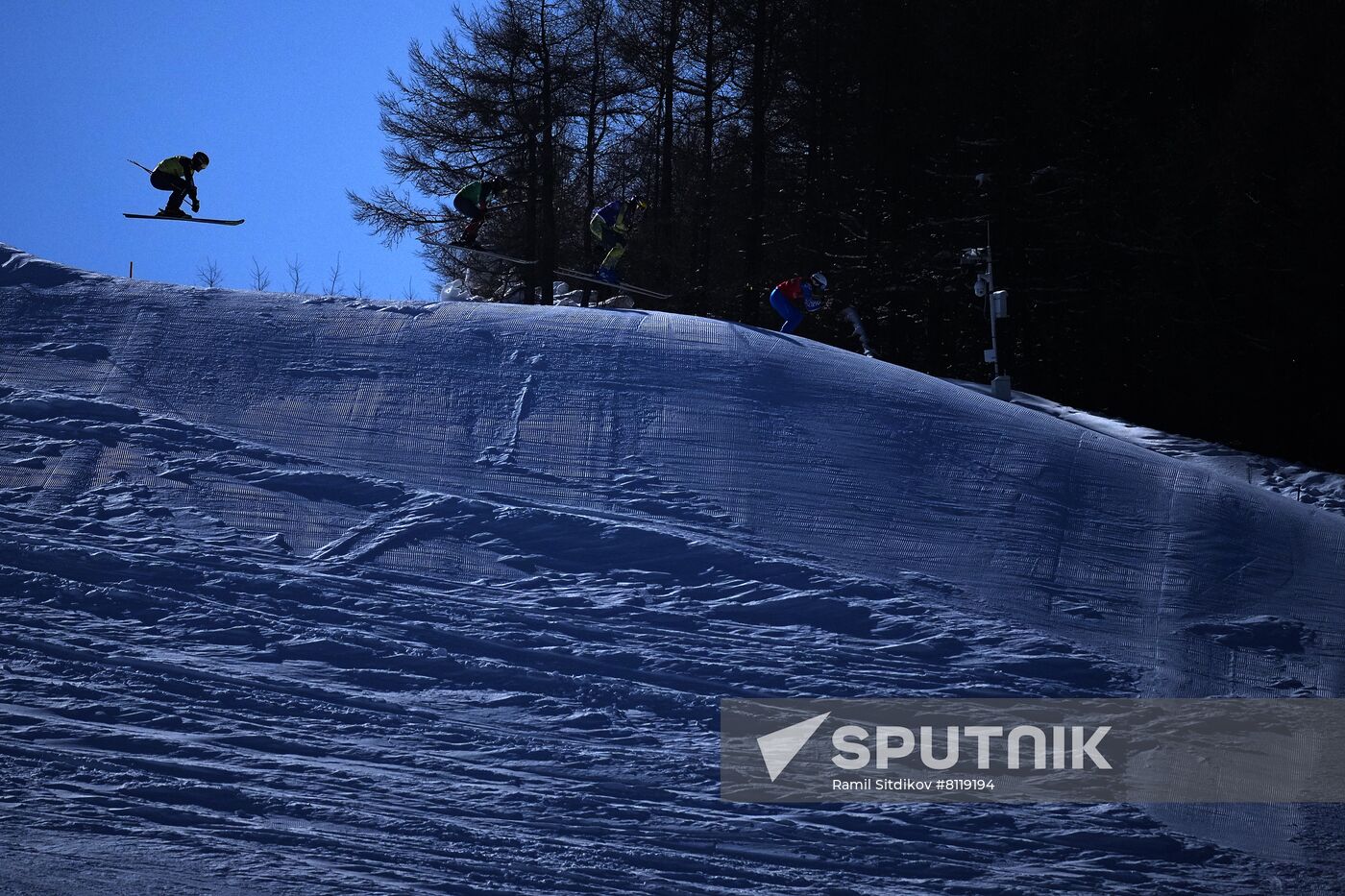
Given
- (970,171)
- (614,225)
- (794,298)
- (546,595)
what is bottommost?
(546,595)

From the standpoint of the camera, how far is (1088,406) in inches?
883

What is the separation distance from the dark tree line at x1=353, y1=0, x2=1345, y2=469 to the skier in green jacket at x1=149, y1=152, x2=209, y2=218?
29.2ft

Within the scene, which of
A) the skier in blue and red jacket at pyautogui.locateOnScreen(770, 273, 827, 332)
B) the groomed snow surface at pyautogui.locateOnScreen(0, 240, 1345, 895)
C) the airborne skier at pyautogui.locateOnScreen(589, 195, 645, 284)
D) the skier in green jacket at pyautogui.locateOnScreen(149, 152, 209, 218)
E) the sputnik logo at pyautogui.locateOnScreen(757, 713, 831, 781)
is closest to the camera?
the groomed snow surface at pyautogui.locateOnScreen(0, 240, 1345, 895)

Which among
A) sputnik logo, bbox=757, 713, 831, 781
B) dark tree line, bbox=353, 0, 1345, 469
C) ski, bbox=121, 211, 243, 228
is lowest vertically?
sputnik logo, bbox=757, 713, 831, 781

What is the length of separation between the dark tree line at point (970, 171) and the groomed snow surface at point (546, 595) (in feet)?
36.0

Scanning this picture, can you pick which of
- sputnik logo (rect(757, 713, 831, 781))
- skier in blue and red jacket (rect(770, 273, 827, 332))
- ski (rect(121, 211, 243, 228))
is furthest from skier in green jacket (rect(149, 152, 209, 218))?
sputnik logo (rect(757, 713, 831, 781))

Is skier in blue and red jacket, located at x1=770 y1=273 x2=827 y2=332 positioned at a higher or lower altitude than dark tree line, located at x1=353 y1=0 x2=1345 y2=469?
lower

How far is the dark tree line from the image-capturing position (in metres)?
20.4

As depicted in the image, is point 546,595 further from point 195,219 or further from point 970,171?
point 970,171

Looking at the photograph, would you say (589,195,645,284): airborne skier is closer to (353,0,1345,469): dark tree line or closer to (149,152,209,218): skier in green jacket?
(149,152,209,218): skier in green jacket

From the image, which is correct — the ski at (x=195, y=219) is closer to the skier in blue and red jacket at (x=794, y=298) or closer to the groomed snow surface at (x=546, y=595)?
the groomed snow surface at (x=546, y=595)

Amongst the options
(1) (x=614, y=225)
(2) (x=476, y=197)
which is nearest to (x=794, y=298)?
(1) (x=614, y=225)

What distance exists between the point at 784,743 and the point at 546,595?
6.35ft

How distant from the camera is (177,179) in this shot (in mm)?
12133
